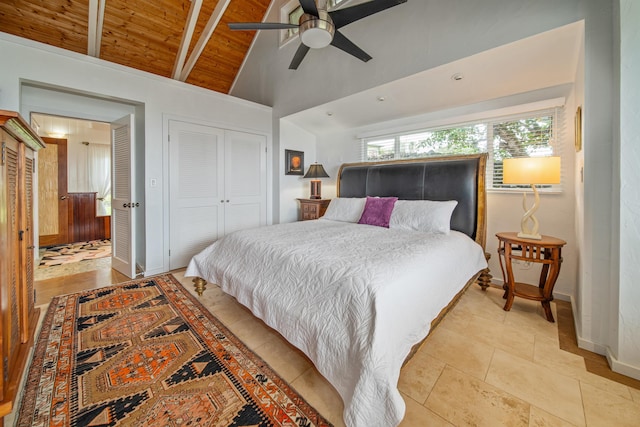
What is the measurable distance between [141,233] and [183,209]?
0.63 m

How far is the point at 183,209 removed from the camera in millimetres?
3561

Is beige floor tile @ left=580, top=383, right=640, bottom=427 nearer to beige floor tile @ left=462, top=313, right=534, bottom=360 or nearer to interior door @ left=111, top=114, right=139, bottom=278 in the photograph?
beige floor tile @ left=462, top=313, right=534, bottom=360

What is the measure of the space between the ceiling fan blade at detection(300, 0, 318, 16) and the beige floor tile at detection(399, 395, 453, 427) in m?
2.71

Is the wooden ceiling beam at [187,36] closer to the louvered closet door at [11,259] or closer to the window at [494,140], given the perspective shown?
the louvered closet door at [11,259]

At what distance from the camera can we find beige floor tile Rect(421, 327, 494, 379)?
5.33ft

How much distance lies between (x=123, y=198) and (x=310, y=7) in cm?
318

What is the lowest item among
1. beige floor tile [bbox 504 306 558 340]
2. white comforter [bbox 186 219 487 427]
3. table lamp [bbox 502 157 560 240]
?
beige floor tile [bbox 504 306 558 340]

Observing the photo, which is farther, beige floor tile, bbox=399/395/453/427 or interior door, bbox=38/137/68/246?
interior door, bbox=38/137/68/246

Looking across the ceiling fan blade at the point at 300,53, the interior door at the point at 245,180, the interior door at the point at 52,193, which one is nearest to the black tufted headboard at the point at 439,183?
the interior door at the point at 245,180

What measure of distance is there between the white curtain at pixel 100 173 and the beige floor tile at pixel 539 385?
281 inches

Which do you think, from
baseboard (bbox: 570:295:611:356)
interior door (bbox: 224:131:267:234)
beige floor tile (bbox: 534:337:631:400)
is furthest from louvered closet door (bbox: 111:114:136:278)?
baseboard (bbox: 570:295:611:356)

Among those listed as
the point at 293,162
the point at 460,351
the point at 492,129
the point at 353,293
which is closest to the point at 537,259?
the point at 460,351

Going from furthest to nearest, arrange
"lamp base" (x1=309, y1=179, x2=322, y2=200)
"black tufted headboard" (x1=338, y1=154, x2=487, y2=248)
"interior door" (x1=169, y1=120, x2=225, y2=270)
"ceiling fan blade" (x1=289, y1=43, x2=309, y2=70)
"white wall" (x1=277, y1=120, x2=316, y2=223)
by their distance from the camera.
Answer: "lamp base" (x1=309, y1=179, x2=322, y2=200) → "white wall" (x1=277, y1=120, x2=316, y2=223) → "interior door" (x1=169, y1=120, x2=225, y2=270) → "black tufted headboard" (x1=338, y1=154, x2=487, y2=248) → "ceiling fan blade" (x1=289, y1=43, x2=309, y2=70)

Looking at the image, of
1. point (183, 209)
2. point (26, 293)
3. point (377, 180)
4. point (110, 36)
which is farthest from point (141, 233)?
point (377, 180)
